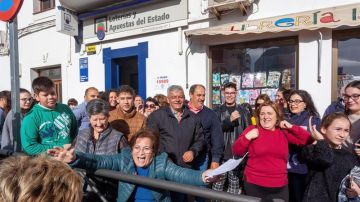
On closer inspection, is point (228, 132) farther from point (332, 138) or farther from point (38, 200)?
point (38, 200)

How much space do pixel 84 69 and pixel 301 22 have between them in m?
5.51

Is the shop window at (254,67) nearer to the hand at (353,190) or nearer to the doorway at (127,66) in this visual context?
the doorway at (127,66)

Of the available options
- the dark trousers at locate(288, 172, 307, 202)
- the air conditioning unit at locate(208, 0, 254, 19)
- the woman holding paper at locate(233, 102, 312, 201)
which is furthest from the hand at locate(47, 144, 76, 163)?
the air conditioning unit at locate(208, 0, 254, 19)

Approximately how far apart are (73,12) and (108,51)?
1.44m

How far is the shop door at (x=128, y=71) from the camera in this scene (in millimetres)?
7988

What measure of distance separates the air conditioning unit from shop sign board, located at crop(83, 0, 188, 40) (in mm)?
707

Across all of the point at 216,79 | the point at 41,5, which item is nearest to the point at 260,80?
the point at 216,79

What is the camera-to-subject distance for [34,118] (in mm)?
2582

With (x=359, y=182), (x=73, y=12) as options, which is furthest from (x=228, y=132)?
(x=73, y=12)

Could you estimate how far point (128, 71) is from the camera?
8125mm

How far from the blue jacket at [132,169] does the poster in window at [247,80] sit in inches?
157

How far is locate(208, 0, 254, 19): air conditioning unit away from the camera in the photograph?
5.55 metres

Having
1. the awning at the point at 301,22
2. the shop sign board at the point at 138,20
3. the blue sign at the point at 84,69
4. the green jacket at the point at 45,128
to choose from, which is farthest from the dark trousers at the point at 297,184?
the blue sign at the point at 84,69

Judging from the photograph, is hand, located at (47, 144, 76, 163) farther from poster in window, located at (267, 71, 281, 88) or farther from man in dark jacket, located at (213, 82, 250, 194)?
poster in window, located at (267, 71, 281, 88)
